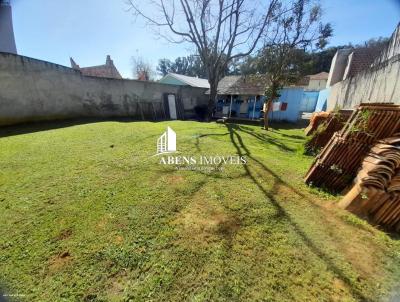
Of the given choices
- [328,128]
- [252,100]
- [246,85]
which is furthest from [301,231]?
[246,85]

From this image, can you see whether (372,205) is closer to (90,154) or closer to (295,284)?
(295,284)

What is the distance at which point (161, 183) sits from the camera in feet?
11.2

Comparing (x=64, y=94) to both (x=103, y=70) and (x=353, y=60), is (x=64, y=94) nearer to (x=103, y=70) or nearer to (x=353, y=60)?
(x=103, y=70)

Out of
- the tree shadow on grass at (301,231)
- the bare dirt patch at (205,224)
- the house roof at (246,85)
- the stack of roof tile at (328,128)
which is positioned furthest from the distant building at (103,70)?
the bare dirt patch at (205,224)

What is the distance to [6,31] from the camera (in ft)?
33.7

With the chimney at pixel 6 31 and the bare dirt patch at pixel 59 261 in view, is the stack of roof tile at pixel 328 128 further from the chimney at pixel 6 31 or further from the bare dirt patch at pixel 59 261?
the chimney at pixel 6 31

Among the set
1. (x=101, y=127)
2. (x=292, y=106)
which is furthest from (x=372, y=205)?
(x=292, y=106)

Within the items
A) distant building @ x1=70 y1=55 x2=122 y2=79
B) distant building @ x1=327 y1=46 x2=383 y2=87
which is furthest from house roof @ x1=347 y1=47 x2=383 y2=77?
distant building @ x1=70 y1=55 x2=122 y2=79

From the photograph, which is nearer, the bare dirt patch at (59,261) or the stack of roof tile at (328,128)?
the bare dirt patch at (59,261)

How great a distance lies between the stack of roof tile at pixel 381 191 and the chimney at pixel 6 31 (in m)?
15.8

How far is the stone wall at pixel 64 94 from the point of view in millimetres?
7043

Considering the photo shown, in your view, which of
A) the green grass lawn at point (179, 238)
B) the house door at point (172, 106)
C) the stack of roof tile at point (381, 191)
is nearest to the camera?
the green grass lawn at point (179, 238)

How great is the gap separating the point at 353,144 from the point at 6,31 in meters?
16.1

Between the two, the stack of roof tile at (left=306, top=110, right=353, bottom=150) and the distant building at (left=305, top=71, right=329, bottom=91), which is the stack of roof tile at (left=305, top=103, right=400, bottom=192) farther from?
the distant building at (left=305, top=71, right=329, bottom=91)
